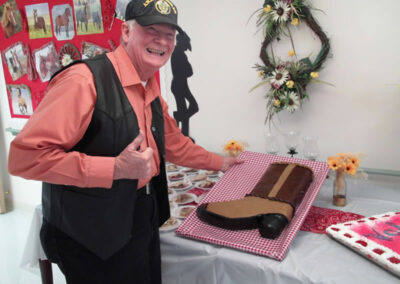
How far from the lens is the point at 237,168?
57.7 inches

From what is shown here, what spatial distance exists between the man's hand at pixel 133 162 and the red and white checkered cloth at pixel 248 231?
1.07 feet

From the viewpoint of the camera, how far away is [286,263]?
94cm

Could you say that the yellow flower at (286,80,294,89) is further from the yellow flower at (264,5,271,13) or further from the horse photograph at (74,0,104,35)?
the horse photograph at (74,0,104,35)

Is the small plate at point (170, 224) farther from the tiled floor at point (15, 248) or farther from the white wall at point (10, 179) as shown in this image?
the white wall at point (10, 179)

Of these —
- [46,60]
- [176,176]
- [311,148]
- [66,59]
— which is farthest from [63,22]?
[311,148]

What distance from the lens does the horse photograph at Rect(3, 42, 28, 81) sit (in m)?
2.84

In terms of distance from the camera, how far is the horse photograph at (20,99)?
2.92 meters

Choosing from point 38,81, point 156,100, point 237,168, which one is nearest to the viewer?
point 156,100

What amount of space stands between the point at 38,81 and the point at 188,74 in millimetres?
1532

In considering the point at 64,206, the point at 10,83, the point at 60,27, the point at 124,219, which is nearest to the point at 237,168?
the point at 124,219

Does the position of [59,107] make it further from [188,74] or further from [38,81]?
[38,81]

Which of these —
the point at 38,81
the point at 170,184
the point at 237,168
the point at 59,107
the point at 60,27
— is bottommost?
the point at 170,184

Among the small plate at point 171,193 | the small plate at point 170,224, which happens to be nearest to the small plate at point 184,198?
the small plate at point 171,193

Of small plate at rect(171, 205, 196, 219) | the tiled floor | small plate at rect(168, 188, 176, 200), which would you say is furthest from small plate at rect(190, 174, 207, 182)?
the tiled floor
